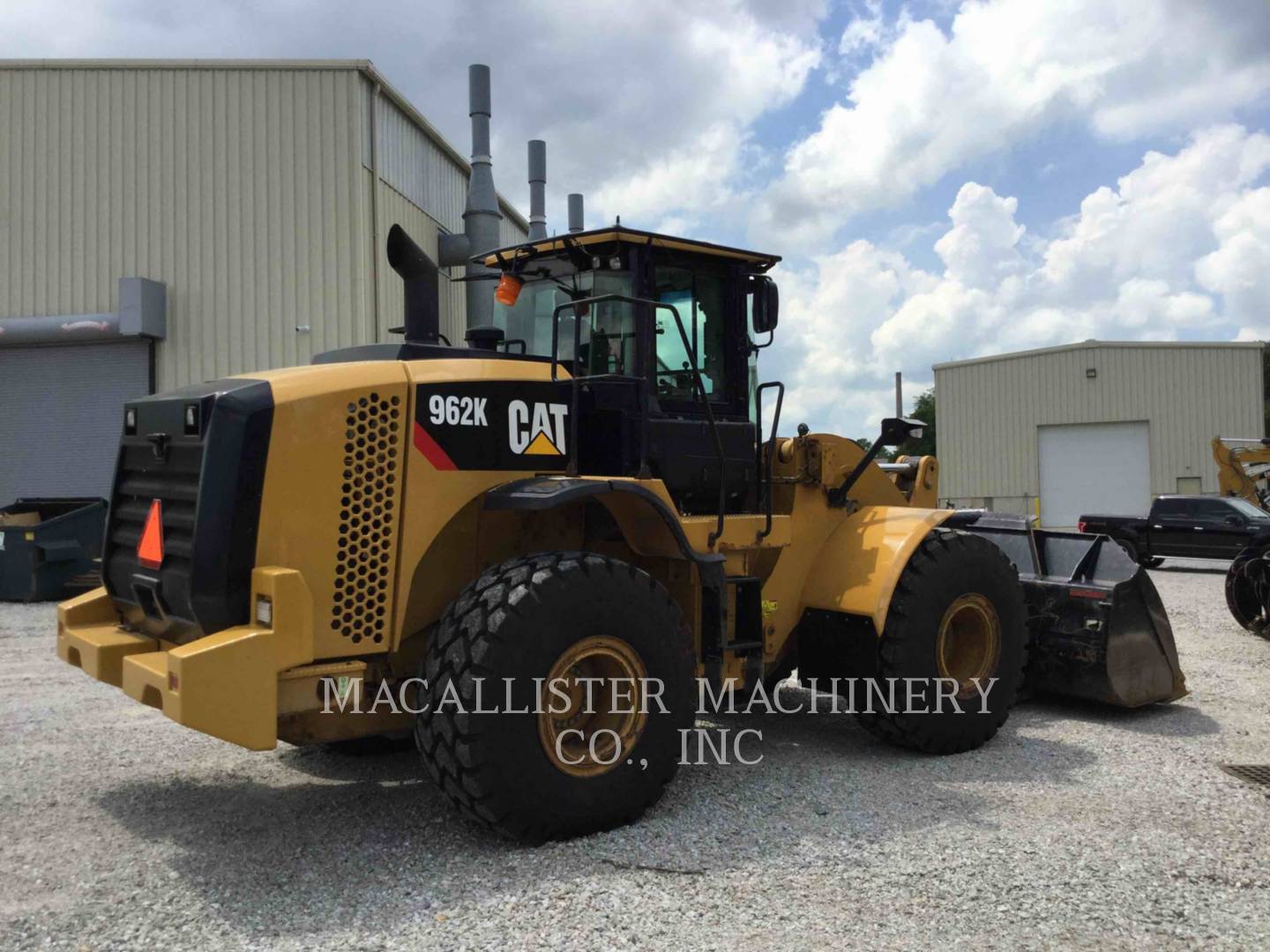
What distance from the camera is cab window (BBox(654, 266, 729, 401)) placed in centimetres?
566

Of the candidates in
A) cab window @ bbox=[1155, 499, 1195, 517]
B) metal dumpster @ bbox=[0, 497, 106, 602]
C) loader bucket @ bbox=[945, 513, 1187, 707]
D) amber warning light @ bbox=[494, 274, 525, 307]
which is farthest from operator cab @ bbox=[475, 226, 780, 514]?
cab window @ bbox=[1155, 499, 1195, 517]

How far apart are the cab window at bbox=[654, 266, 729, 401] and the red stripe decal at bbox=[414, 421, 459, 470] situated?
4.47 feet

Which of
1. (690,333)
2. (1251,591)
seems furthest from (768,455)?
(1251,591)

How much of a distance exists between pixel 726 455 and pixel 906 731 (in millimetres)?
1808

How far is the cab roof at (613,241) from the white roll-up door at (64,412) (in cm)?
1455

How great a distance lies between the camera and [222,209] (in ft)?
59.5

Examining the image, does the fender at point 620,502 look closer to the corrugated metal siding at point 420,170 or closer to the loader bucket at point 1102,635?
the loader bucket at point 1102,635

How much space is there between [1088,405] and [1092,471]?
7.00 ft

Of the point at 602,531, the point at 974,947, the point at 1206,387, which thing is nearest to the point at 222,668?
the point at 602,531

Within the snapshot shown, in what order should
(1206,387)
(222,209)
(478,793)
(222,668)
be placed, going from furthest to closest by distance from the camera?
(1206,387), (222,209), (478,793), (222,668)

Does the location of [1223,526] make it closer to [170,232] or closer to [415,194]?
[415,194]

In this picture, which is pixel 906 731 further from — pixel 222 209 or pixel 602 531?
pixel 222 209

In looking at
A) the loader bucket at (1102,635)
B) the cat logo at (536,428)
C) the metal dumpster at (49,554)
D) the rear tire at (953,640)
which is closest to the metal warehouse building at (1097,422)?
the metal dumpster at (49,554)

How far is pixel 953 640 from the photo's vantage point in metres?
6.52
